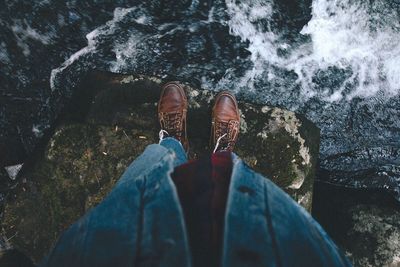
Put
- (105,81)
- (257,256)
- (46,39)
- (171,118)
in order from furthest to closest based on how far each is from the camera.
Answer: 1. (46,39)
2. (105,81)
3. (171,118)
4. (257,256)

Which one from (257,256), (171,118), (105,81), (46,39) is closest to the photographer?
(257,256)

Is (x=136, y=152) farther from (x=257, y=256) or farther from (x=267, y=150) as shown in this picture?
(x=257, y=256)

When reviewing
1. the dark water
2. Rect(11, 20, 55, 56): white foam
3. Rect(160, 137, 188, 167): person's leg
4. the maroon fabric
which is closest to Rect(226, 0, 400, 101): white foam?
the dark water

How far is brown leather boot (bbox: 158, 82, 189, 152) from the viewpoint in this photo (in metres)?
2.72

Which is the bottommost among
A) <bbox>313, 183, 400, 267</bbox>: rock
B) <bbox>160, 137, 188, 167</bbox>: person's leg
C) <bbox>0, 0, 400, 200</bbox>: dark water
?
<bbox>313, 183, 400, 267</bbox>: rock

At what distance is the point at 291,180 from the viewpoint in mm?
2811

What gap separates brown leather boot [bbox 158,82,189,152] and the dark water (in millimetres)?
431

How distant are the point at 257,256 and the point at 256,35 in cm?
212

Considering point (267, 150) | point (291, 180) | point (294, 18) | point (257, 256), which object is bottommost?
point (257, 256)

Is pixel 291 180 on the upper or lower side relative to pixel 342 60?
lower

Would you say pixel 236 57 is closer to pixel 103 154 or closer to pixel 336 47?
pixel 336 47

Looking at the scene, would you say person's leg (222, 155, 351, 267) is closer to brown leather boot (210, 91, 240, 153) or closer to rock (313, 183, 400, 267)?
brown leather boot (210, 91, 240, 153)

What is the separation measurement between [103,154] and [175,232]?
1.44 m

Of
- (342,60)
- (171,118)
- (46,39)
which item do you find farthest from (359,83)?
(46,39)
